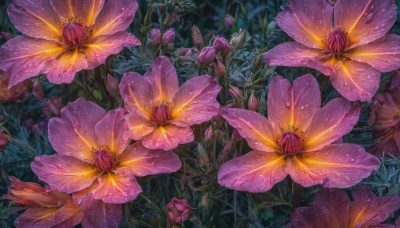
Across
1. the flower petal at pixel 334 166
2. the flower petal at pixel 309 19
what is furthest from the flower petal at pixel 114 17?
Result: the flower petal at pixel 334 166

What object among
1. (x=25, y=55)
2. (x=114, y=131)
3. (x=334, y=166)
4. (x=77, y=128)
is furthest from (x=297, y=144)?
(x=25, y=55)

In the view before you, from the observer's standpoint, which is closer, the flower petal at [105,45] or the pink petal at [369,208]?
the pink petal at [369,208]

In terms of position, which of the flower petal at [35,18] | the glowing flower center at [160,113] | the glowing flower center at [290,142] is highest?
the flower petal at [35,18]

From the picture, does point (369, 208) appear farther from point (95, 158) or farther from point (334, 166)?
point (95, 158)

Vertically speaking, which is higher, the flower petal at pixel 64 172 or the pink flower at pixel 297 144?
the pink flower at pixel 297 144

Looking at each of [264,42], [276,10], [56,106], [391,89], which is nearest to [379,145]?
[391,89]

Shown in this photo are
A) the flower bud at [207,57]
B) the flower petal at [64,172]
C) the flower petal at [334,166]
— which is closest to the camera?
the flower petal at [334,166]

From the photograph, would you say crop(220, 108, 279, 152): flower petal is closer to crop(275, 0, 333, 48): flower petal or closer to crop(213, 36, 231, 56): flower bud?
crop(213, 36, 231, 56): flower bud

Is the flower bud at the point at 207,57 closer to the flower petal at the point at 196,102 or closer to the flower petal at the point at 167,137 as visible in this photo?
the flower petal at the point at 196,102
